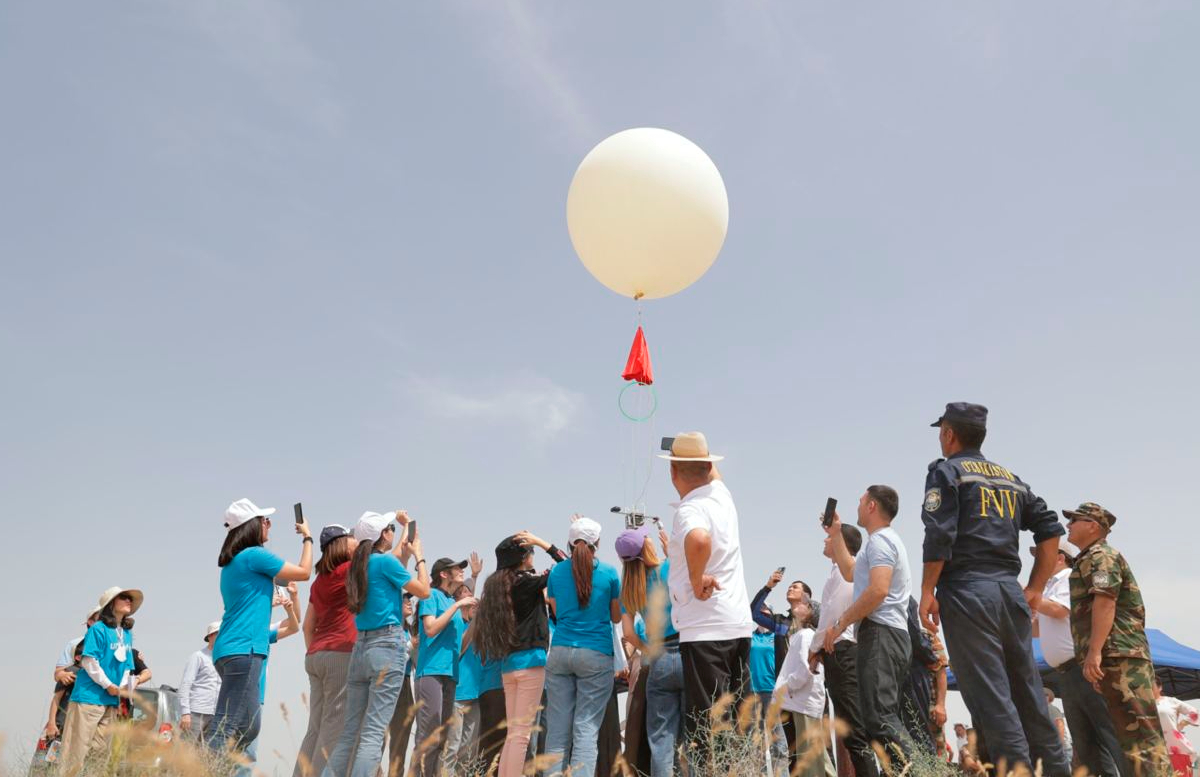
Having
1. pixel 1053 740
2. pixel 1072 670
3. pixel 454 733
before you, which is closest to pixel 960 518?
pixel 1053 740

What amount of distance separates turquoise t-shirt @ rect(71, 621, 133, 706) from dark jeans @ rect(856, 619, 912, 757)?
Result: 5807mm

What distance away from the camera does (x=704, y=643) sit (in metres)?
4.42

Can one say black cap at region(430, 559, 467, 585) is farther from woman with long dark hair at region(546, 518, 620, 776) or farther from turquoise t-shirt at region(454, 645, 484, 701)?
woman with long dark hair at region(546, 518, 620, 776)

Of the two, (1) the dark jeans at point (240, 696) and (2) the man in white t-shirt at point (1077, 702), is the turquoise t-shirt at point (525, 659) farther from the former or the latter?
(2) the man in white t-shirt at point (1077, 702)

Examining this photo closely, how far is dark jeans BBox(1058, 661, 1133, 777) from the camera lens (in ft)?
→ 16.3

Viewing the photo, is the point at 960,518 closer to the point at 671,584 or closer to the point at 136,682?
the point at 671,584

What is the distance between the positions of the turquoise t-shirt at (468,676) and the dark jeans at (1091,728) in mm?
3919

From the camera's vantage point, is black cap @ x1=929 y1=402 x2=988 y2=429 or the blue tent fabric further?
the blue tent fabric

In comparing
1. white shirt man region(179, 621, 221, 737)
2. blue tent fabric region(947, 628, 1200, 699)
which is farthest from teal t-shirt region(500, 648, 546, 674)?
blue tent fabric region(947, 628, 1200, 699)

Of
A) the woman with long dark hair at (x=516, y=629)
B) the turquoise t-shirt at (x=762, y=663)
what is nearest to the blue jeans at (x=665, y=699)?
the woman with long dark hair at (x=516, y=629)

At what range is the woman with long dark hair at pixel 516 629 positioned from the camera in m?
5.64

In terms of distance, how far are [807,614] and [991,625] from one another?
3.09m

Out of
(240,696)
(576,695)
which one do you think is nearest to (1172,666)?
(576,695)

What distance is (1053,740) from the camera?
13.4 ft
